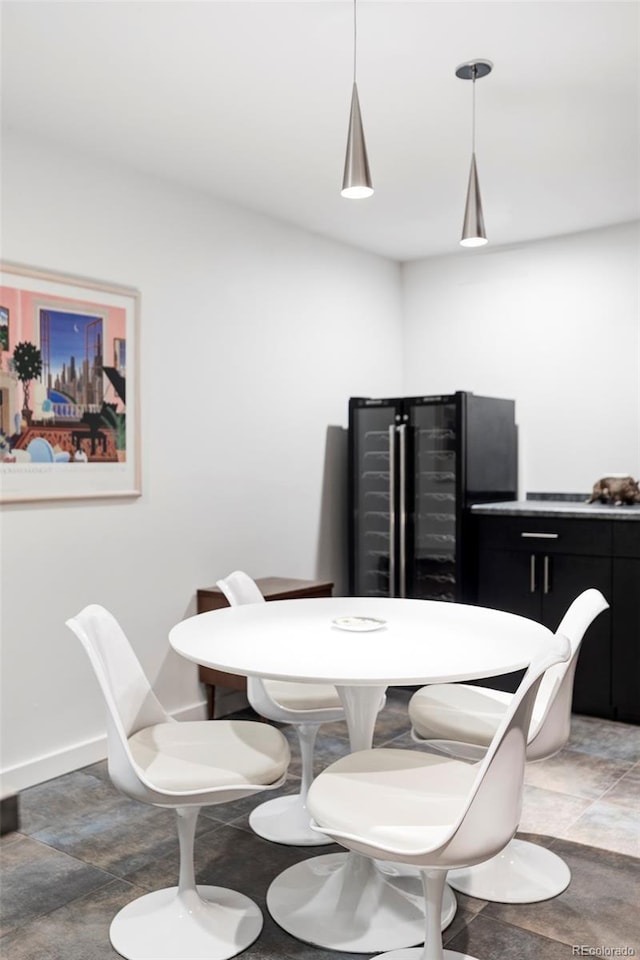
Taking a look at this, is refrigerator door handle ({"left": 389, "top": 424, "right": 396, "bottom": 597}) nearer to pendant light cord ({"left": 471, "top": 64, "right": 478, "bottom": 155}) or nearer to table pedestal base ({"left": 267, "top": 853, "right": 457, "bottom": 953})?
pendant light cord ({"left": 471, "top": 64, "right": 478, "bottom": 155})

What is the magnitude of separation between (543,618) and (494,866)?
1.89 meters

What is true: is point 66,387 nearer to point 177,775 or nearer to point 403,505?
point 177,775

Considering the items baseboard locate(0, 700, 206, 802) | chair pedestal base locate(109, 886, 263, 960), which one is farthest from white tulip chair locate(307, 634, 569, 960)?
baseboard locate(0, 700, 206, 802)

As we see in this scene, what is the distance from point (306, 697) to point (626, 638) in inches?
78.0

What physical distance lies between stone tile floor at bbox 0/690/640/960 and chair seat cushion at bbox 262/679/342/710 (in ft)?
1.54

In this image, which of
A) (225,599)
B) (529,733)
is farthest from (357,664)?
(225,599)

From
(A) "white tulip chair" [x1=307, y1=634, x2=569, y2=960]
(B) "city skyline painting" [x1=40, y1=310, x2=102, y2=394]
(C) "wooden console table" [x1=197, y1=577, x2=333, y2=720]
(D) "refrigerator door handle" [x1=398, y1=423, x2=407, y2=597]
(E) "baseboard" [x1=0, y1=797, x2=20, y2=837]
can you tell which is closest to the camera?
(E) "baseboard" [x1=0, y1=797, x2=20, y2=837]

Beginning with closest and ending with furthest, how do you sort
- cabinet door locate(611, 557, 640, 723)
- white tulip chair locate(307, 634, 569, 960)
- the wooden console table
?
white tulip chair locate(307, 634, 569, 960), the wooden console table, cabinet door locate(611, 557, 640, 723)

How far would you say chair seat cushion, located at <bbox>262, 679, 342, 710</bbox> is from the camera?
2.75 m

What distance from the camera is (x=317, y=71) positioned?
2.78m

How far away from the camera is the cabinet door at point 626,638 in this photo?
3.97 meters

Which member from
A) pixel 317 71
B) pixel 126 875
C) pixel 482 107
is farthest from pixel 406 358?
pixel 126 875

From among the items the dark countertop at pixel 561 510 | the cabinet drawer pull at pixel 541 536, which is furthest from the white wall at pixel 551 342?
the cabinet drawer pull at pixel 541 536

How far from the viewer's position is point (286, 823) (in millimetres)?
2887
